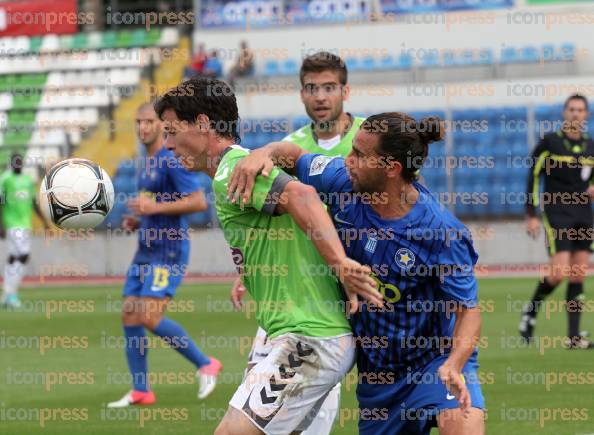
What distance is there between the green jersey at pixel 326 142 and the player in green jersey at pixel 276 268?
197 centimetres

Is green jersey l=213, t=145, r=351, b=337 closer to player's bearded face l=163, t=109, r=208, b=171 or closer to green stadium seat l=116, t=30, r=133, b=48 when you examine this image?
player's bearded face l=163, t=109, r=208, b=171

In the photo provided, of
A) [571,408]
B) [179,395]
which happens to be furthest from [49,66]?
[571,408]

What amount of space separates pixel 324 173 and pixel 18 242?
1404 cm

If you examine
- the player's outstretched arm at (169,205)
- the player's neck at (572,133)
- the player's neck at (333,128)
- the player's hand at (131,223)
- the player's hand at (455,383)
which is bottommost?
the player's hand at (455,383)

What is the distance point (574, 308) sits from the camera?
1111 cm

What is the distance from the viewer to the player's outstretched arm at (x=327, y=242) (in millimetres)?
4566

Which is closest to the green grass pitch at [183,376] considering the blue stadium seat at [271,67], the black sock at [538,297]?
the black sock at [538,297]

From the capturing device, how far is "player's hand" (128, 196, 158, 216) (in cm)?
923

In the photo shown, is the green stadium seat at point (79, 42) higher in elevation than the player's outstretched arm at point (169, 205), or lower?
higher

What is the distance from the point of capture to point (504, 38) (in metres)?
25.4

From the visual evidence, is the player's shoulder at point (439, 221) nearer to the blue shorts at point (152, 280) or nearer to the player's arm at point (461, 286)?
the player's arm at point (461, 286)

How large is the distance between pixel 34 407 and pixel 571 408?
4.25 m

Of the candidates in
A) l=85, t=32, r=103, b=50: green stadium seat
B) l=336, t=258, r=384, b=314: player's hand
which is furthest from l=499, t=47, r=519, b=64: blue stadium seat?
l=336, t=258, r=384, b=314: player's hand

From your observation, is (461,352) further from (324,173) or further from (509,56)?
(509,56)
